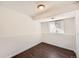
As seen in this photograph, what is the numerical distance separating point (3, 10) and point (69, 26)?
125 inches

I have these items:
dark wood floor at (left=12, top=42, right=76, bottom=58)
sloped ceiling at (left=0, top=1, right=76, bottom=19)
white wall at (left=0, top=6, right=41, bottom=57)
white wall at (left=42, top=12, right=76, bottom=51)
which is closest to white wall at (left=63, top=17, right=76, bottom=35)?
white wall at (left=42, top=12, right=76, bottom=51)

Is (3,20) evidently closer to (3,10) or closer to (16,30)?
(3,10)

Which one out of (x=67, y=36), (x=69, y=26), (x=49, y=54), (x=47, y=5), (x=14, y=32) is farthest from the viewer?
(x=67, y=36)

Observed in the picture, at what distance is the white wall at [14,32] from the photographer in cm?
276

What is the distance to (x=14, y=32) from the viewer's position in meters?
3.26

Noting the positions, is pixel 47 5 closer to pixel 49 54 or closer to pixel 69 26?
pixel 69 26

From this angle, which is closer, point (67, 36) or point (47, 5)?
point (47, 5)

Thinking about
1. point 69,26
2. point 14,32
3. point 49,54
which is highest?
point 69,26

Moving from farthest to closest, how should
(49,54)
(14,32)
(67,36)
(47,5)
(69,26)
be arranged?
(67,36) → (69,26) → (49,54) → (14,32) → (47,5)

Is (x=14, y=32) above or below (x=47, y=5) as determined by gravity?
below

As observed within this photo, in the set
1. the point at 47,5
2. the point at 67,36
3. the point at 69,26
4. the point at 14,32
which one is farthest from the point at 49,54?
the point at 47,5

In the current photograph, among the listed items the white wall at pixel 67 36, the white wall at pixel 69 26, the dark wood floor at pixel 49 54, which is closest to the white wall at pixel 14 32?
the dark wood floor at pixel 49 54

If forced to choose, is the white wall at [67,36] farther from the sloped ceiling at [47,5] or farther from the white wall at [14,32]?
the white wall at [14,32]

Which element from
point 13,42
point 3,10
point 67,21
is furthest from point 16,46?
point 67,21
